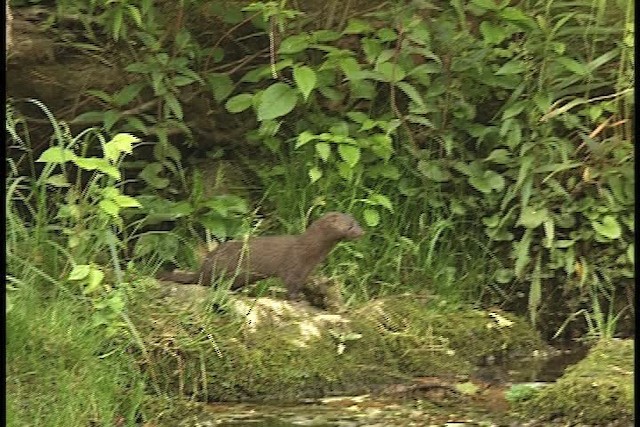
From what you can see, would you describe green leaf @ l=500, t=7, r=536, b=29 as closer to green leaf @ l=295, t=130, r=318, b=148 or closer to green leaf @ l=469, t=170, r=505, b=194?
green leaf @ l=469, t=170, r=505, b=194

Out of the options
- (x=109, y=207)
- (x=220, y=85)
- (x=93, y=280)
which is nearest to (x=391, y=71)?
(x=220, y=85)

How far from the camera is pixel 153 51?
214 inches

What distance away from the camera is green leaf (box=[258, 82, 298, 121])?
17.3 feet

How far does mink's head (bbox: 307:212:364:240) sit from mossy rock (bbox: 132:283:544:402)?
1.18 feet

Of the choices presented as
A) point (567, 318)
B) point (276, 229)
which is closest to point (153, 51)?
point (276, 229)


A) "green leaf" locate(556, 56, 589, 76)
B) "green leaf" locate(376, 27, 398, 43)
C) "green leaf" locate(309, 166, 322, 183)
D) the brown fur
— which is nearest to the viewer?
the brown fur

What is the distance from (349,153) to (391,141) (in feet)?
1.09

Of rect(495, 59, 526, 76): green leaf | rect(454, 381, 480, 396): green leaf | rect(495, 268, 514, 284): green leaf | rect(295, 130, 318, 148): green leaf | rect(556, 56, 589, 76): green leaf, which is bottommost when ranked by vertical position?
rect(454, 381, 480, 396): green leaf

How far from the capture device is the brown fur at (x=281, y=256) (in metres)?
4.79

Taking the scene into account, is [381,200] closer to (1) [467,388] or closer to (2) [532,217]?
(2) [532,217]

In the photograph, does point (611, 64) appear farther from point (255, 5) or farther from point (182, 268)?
point (182, 268)

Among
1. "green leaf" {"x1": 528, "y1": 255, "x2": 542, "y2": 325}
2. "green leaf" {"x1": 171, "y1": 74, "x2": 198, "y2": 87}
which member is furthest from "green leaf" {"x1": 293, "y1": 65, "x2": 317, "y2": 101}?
"green leaf" {"x1": 528, "y1": 255, "x2": 542, "y2": 325}

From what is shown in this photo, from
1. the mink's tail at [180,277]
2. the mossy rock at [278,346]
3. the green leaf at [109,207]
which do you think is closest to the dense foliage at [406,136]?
the mink's tail at [180,277]

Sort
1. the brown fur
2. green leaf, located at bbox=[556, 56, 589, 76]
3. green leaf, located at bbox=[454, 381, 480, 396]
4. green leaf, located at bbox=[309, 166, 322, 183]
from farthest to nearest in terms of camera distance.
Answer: green leaf, located at bbox=[309, 166, 322, 183]
green leaf, located at bbox=[556, 56, 589, 76]
the brown fur
green leaf, located at bbox=[454, 381, 480, 396]
